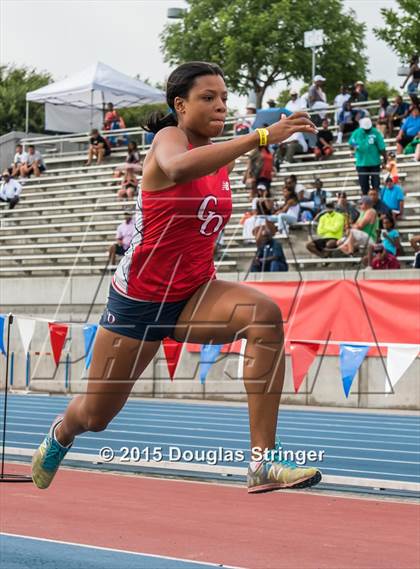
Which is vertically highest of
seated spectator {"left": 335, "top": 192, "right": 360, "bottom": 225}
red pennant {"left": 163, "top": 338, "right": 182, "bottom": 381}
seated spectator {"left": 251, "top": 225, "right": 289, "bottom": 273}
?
seated spectator {"left": 335, "top": 192, "right": 360, "bottom": 225}

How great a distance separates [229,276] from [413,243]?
2.99 metres

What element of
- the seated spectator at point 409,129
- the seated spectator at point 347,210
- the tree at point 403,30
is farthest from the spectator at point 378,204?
the tree at point 403,30

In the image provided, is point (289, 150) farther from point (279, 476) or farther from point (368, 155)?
point (279, 476)

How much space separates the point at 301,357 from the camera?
14055 mm

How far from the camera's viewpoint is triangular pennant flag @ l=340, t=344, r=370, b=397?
498 inches

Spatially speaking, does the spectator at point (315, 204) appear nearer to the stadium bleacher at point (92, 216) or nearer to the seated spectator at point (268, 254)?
the stadium bleacher at point (92, 216)

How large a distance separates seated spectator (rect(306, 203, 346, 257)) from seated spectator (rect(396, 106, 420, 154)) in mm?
2357

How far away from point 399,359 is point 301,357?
1.51 meters

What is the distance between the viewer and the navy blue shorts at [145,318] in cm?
414

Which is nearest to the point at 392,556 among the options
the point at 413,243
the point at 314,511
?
the point at 314,511

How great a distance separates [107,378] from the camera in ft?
13.4

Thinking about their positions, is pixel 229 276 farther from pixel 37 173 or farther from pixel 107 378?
pixel 107 378

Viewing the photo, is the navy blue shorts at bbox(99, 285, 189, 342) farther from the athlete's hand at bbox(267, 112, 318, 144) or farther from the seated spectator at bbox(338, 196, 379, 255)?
the seated spectator at bbox(338, 196, 379, 255)

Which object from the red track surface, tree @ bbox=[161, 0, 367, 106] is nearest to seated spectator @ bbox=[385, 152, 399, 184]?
the red track surface
